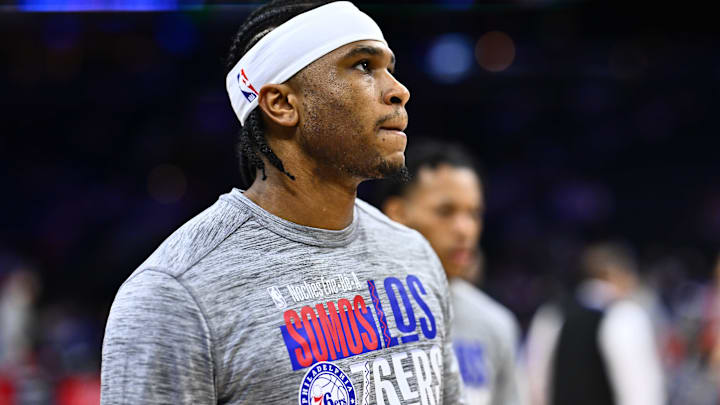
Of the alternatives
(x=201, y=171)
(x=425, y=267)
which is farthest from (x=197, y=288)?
(x=201, y=171)

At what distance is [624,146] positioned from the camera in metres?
17.6

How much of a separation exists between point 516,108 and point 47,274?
33.1ft

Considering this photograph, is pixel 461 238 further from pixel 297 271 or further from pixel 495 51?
pixel 495 51

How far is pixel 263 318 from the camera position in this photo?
1.69 metres

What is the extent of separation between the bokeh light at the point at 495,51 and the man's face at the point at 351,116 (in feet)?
42.9

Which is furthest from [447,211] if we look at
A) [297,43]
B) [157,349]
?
[157,349]

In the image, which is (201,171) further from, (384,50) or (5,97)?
(384,50)

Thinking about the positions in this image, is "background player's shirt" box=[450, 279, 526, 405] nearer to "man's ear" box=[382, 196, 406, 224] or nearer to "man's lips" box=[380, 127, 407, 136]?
"man's ear" box=[382, 196, 406, 224]

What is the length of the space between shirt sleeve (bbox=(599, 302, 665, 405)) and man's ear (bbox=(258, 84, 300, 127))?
355 cm

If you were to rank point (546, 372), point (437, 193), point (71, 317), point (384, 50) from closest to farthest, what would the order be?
point (384, 50), point (437, 193), point (546, 372), point (71, 317)

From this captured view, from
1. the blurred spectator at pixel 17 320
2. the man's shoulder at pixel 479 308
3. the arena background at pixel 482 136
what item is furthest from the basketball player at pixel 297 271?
the arena background at pixel 482 136

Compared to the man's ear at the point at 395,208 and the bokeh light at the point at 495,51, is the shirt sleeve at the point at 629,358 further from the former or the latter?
the bokeh light at the point at 495,51

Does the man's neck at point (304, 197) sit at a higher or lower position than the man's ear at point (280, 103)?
lower

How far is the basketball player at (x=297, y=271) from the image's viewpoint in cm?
161
